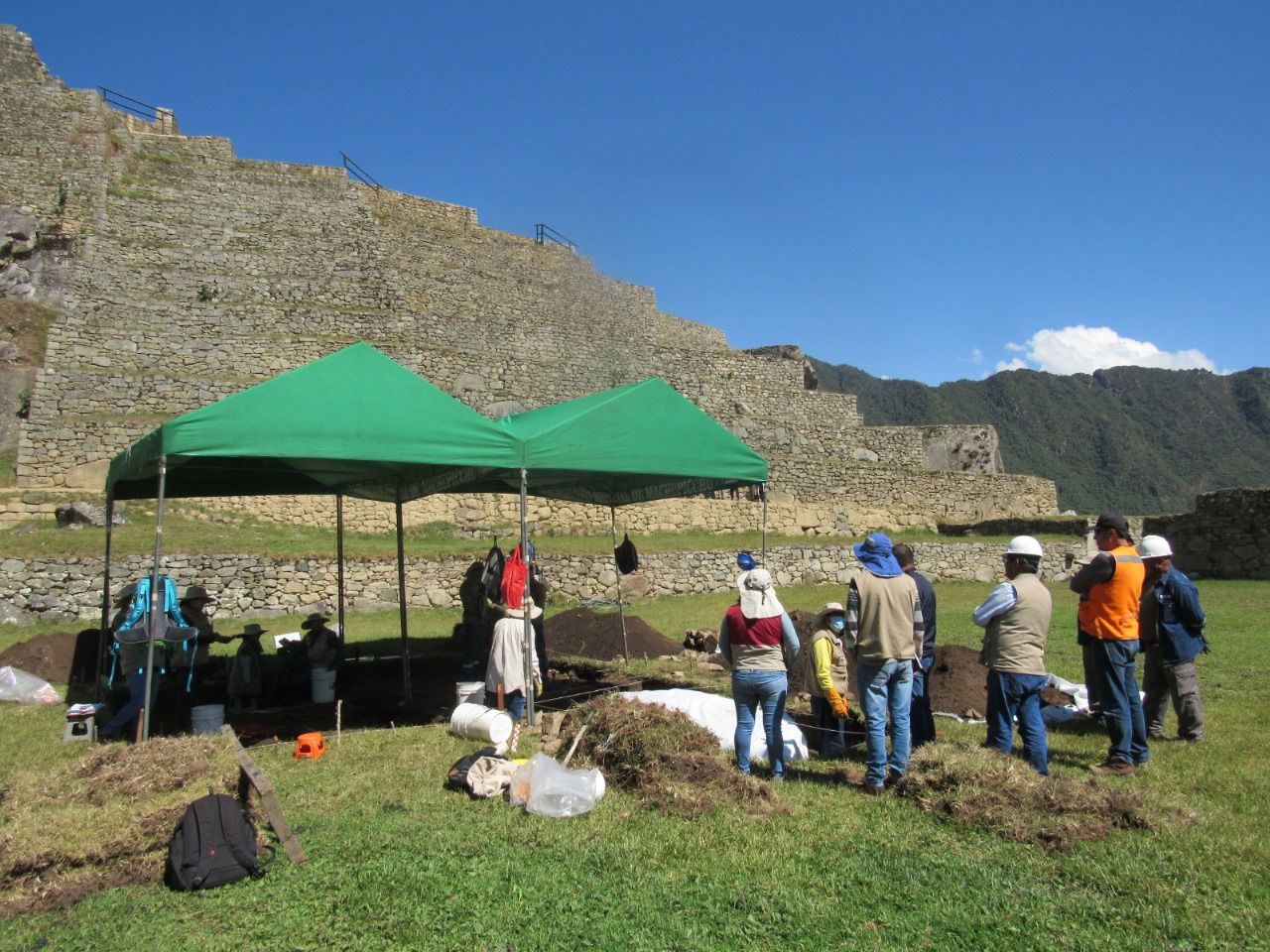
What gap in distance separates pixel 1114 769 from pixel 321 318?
22.8m

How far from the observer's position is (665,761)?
5445 mm

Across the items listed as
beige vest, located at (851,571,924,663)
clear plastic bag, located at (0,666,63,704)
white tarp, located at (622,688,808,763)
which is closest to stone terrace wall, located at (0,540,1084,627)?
clear plastic bag, located at (0,666,63,704)

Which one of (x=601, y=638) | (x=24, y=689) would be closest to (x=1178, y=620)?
(x=601, y=638)

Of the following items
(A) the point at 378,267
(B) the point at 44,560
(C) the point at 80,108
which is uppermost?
(C) the point at 80,108

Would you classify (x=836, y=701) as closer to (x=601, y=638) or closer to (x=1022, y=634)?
(x=1022, y=634)

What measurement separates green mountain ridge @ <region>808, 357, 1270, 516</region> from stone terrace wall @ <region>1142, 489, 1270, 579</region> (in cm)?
2314

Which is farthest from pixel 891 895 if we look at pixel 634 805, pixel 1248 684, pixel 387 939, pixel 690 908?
pixel 1248 684

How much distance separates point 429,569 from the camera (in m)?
16.5

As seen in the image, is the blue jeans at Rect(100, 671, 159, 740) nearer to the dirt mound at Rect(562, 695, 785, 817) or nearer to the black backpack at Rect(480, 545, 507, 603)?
the black backpack at Rect(480, 545, 507, 603)

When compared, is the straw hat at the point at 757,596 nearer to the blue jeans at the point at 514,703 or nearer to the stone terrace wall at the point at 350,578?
the blue jeans at the point at 514,703

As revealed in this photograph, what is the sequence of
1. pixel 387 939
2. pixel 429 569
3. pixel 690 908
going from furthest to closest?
1. pixel 429 569
2. pixel 690 908
3. pixel 387 939

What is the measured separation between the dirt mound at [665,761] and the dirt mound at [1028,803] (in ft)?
3.29

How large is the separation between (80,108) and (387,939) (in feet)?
105

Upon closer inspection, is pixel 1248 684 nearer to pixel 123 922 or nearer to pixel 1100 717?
pixel 1100 717
